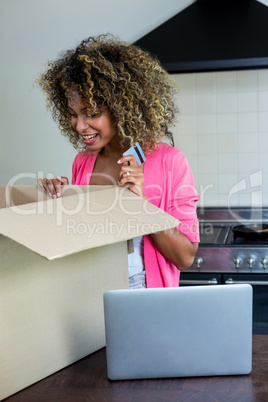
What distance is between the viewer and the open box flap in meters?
0.81

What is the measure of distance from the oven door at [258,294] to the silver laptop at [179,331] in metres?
1.40

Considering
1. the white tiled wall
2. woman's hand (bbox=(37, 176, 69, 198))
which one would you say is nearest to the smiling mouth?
woman's hand (bbox=(37, 176, 69, 198))

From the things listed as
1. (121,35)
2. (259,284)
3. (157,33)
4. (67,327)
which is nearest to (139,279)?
(67,327)

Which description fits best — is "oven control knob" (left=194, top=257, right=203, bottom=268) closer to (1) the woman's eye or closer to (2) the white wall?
(2) the white wall

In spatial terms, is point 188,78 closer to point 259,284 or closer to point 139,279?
point 259,284

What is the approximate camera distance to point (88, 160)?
1592mm

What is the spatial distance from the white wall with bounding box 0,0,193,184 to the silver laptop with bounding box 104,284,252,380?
73.0 inches

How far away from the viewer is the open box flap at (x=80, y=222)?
81 cm

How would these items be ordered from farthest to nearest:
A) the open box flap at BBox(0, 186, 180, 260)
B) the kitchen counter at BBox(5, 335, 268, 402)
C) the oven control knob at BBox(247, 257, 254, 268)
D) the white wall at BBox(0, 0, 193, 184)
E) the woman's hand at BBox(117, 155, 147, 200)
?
the white wall at BBox(0, 0, 193, 184) < the oven control knob at BBox(247, 257, 254, 268) < the woman's hand at BBox(117, 155, 147, 200) < the kitchen counter at BBox(5, 335, 268, 402) < the open box flap at BBox(0, 186, 180, 260)

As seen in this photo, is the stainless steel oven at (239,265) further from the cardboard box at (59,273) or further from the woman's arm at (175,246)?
A: the cardboard box at (59,273)

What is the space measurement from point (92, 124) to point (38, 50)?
157 cm

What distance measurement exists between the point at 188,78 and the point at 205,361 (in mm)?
2070

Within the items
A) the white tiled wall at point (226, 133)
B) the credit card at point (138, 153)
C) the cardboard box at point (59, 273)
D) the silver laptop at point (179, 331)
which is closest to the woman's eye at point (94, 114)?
the credit card at point (138, 153)

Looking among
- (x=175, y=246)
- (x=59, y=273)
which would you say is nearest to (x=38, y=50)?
(x=175, y=246)
